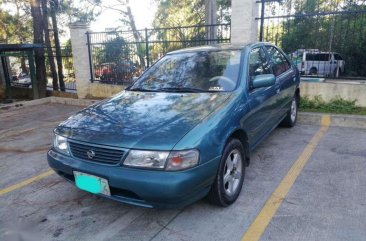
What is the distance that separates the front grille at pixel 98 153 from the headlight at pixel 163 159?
11 centimetres

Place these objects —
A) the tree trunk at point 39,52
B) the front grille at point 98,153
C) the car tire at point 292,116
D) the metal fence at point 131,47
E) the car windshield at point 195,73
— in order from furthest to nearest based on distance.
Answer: the tree trunk at point 39,52 → the metal fence at point 131,47 → the car tire at point 292,116 → the car windshield at point 195,73 → the front grille at point 98,153

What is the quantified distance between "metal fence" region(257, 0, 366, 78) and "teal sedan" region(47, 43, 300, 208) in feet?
11.7

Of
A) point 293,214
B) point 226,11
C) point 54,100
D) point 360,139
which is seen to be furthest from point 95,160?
point 226,11

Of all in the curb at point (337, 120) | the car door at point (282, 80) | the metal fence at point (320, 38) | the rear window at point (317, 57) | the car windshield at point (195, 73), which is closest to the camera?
the car windshield at point (195, 73)

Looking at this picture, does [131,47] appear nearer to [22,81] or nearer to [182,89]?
[182,89]

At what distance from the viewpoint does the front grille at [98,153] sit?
2.72 metres

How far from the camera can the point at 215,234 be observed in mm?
2828

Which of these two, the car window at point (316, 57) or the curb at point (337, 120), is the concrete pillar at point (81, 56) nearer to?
the curb at point (337, 120)

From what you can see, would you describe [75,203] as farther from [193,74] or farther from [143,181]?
[193,74]

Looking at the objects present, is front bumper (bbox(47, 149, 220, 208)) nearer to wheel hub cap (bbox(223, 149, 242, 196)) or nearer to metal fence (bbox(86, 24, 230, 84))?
wheel hub cap (bbox(223, 149, 242, 196))

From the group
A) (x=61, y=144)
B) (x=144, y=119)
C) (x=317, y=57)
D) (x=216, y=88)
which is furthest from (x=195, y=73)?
(x=317, y=57)

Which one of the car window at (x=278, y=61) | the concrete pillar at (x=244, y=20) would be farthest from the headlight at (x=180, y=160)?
the concrete pillar at (x=244, y=20)

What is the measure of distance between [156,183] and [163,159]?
0.20m

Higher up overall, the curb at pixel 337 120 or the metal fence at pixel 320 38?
the metal fence at pixel 320 38
